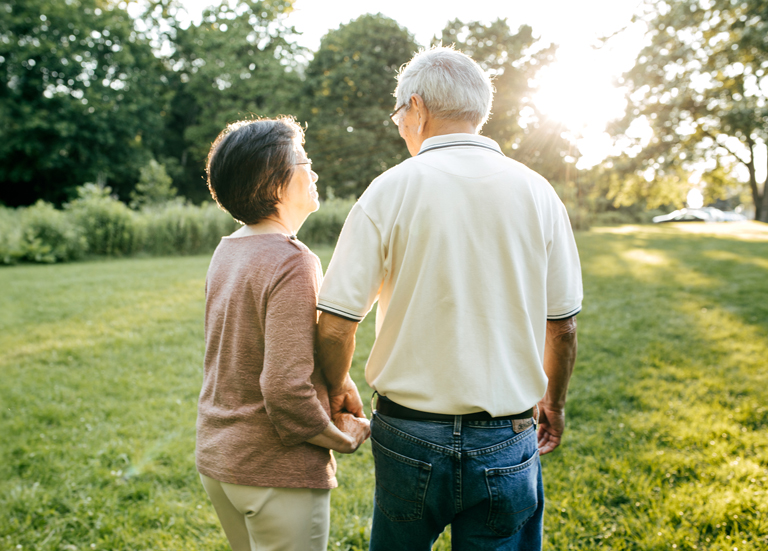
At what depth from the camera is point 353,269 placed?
1444 mm

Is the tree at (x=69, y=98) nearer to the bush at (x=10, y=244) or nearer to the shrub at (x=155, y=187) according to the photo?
the shrub at (x=155, y=187)

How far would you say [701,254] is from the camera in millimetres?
11961

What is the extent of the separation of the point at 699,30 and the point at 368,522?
39.2 ft

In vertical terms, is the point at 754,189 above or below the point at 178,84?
below

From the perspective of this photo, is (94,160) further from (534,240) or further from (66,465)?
(534,240)

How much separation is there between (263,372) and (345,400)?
0.38 metres

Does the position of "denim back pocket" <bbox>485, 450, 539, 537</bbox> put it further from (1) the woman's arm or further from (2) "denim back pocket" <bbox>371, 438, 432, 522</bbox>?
(1) the woman's arm

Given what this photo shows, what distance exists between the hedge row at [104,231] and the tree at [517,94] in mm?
8161

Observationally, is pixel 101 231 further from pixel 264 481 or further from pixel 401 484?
pixel 401 484

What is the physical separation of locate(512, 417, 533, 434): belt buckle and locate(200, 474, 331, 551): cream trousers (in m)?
0.62

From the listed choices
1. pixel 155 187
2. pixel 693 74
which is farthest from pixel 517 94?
pixel 155 187

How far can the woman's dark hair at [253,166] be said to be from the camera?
156 centimetres

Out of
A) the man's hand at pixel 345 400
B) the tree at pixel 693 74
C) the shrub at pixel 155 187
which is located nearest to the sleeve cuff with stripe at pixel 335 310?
the man's hand at pixel 345 400

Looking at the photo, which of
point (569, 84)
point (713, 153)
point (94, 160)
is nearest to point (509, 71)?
point (713, 153)
